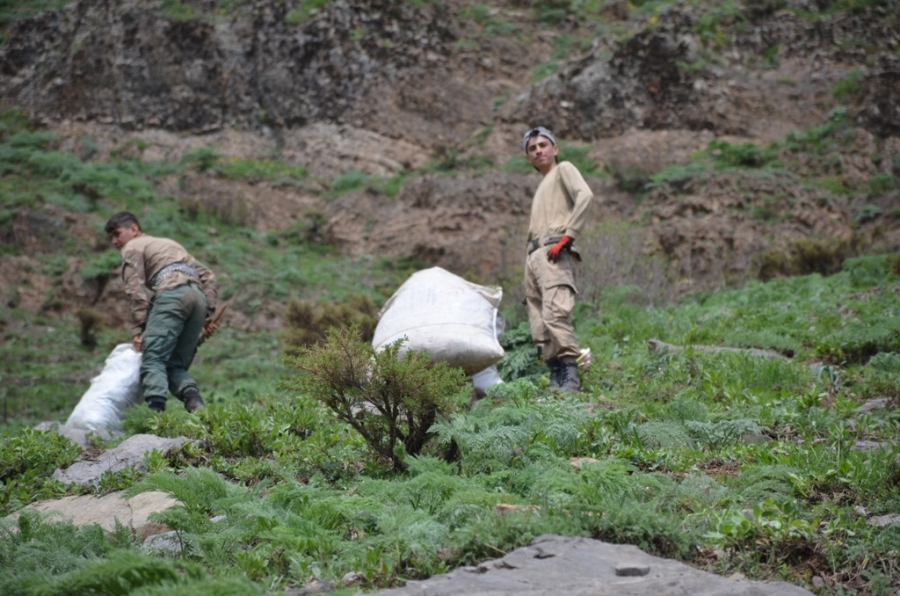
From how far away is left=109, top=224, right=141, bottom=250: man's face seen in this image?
24.7 feet

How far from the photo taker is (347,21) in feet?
75.1

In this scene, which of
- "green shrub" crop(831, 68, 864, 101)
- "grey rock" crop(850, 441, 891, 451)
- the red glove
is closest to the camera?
"grey rock" crop(850, 441, 891, 451)

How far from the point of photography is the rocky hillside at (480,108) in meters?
16.3

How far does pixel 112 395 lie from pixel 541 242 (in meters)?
3.64

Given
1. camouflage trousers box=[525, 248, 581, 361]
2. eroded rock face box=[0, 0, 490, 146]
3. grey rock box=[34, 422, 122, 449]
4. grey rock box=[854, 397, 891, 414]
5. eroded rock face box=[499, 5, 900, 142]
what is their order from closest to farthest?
grey rock box=[854, 397, 891, 414]
grey rock box=[34, 422, 122, 449]
camouflage trousers box=[525, 248, 581, 361]
eroded rock face box=[499, 5, 900, 142]
eroded rock face box=[0, 0, 490, 146]

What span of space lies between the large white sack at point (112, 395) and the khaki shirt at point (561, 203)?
137 inches

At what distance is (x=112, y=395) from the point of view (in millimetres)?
6852

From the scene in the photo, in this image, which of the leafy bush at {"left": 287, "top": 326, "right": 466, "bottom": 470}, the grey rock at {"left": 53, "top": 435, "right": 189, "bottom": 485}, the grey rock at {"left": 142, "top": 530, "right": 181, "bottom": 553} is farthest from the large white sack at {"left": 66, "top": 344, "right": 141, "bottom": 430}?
the leafy bush at {"left": 287, "top": 326, "right": 466, "bottom": 470}

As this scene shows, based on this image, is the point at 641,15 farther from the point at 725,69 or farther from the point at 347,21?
the point at 347,21

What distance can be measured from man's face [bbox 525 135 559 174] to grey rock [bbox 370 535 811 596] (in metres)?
4.40

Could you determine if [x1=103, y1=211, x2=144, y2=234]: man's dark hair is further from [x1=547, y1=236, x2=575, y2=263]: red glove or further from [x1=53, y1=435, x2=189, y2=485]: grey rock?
[x1=547, y1=236, x2=575, y2=263]: red glove

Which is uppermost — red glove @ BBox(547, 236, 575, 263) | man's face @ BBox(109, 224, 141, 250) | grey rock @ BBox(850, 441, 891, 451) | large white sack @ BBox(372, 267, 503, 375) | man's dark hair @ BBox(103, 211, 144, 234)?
man's dark hair @ BBox(103, 211, 144, 234)

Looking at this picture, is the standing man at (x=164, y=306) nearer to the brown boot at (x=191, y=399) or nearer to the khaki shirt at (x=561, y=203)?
the brown boot at (x=191, y=399)

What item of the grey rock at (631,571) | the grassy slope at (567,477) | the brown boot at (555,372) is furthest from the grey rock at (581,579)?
the brown boot at (555,372)
